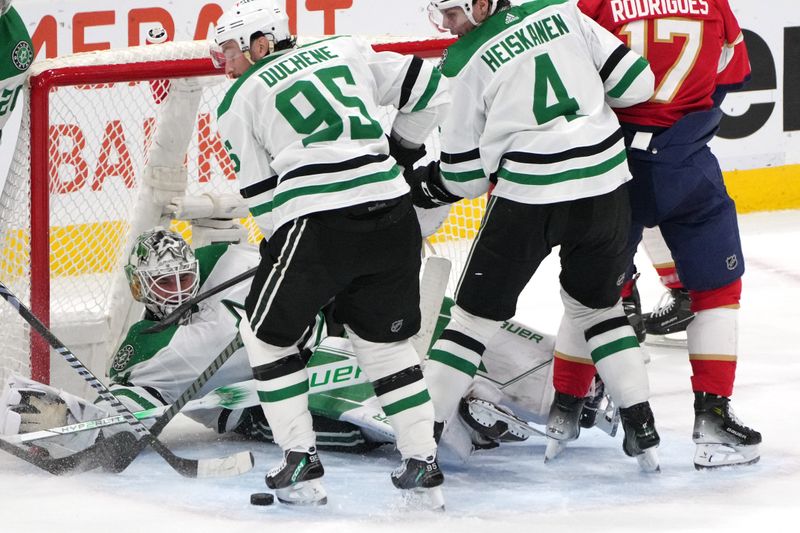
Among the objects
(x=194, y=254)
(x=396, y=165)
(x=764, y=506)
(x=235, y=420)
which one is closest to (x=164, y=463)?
(x=235, y=420)

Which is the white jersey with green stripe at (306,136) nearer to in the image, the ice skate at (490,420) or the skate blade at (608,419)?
the ice skate at (490,420)

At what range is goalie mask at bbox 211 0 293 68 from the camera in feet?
8.89

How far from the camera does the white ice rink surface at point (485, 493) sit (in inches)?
107

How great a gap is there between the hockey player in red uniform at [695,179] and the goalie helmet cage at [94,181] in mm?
688

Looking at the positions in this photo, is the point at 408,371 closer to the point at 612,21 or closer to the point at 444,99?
the point at 444,99

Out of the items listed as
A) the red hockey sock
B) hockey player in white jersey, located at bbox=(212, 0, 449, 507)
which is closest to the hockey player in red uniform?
the red hockey sock

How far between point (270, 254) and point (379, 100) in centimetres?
39

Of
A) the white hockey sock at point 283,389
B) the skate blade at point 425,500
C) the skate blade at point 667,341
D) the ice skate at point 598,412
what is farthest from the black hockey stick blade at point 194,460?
the skate blade at point 667,341

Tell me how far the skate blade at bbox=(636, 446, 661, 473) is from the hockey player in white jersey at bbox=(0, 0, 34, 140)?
1643 millimetres

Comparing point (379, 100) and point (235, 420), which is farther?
point (235, 420)

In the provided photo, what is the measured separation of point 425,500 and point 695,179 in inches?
34.1

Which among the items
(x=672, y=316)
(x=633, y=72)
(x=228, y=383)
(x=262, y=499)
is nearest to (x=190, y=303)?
(x=228, y=383)

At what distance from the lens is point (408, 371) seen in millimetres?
2760

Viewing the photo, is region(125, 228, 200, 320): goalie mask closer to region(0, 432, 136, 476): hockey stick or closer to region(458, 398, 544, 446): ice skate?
region(0, 432, 136, 476): hockey stick
